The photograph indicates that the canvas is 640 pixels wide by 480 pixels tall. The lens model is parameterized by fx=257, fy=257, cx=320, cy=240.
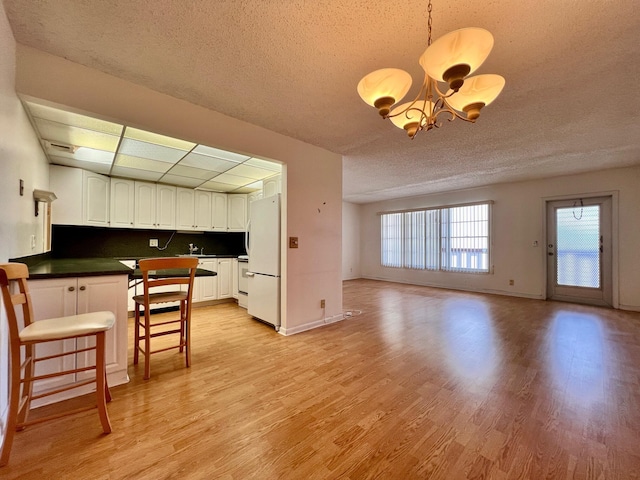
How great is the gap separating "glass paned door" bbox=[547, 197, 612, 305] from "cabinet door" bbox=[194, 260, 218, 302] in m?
6.50

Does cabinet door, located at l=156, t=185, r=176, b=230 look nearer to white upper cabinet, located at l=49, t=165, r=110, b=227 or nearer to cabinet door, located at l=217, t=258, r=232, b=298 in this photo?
white upper cabinet, located at l=49, t=165, r=110, b=227

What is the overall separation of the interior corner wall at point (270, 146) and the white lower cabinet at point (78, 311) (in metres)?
1.29

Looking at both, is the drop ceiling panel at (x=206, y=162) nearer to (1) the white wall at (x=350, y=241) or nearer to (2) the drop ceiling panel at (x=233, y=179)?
(2) the drop ceiling panel at (x=233, y=179)

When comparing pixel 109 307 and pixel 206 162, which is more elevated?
pixel 206 162

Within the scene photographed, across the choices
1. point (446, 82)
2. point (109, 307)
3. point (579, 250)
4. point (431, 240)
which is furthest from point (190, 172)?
point (579, 250)

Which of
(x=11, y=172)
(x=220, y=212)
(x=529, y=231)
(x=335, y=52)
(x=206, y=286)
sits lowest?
(x=206, y=286)

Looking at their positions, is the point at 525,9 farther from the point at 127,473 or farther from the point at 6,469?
the point at 6,469

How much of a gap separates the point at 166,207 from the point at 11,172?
2.94 metres

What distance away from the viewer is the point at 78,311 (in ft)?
6.08

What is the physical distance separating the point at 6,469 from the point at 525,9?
3619 mm

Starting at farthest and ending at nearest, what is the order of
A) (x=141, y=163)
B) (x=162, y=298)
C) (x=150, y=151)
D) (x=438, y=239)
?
1. (x=438, y=239)
2. (x=141, y=163)
3. (x=150, y=151)
4. (x=162, y=298)

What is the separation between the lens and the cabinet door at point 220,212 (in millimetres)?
5176

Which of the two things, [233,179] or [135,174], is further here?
[233,179]

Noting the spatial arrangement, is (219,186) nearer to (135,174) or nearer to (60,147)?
(135,174)
